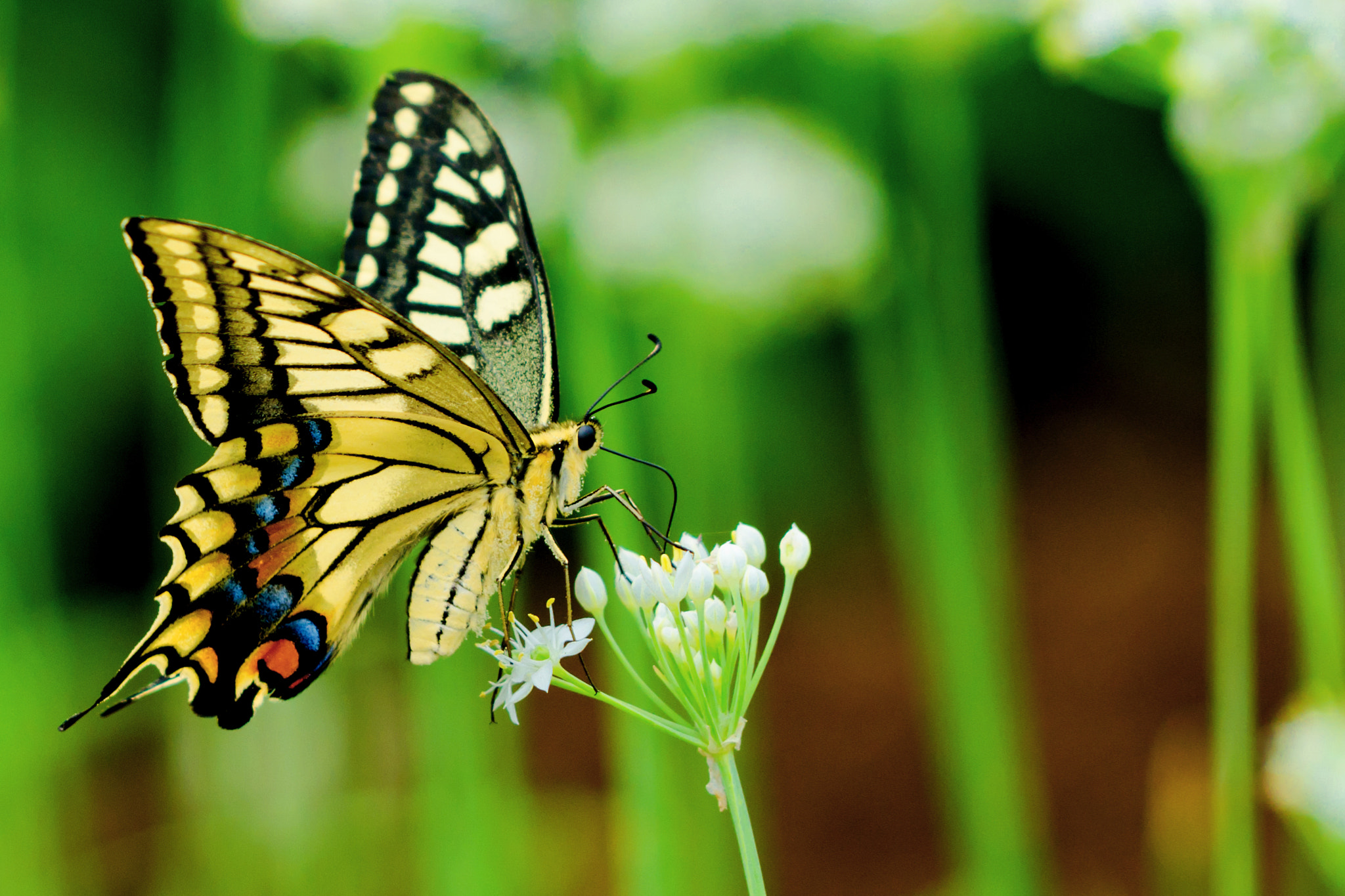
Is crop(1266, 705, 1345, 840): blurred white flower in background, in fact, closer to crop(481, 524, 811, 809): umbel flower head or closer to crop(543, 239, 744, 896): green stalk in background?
crop(543, 239, 744, 896): green stalk in background

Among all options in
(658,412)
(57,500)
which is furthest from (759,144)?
(57,500)

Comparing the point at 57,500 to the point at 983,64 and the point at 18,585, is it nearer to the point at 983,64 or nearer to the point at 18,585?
the point at 18,585

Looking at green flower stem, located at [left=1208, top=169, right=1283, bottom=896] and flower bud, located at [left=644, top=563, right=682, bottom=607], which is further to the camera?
green flower stem, located at [left=1208, top=169, right=1283, bottom=896]

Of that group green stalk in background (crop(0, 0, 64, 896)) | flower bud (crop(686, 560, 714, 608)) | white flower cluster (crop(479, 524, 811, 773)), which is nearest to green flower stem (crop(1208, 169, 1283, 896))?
white flower cluster (crop(479, 524, 811, 773))

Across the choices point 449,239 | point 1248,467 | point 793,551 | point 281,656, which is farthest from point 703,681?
point 1248,467

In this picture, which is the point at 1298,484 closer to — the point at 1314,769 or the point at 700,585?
the point at 1314,769

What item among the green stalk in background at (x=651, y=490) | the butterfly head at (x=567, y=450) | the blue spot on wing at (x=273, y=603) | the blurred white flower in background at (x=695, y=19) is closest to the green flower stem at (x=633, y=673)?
the butterfly head at (x=567, y=450)

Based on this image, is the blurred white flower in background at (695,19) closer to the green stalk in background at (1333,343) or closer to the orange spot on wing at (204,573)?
the green stalk in background at (1333,343)
